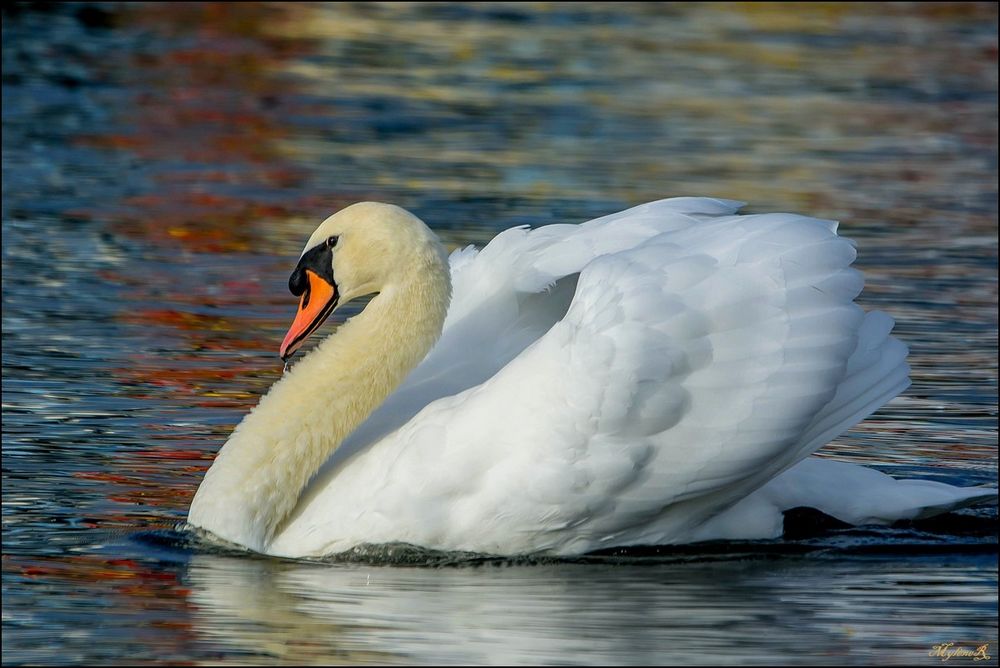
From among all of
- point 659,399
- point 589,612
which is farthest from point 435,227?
point 589,612

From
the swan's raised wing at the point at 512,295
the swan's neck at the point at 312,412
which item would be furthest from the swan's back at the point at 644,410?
the swan's raised wing at the point at 512,295

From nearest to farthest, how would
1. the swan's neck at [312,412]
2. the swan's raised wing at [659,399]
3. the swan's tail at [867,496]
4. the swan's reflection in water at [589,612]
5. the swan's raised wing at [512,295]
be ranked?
the swan's reflection in water at [589,612] < the swan's raised wing at [659,399] < the swan's neck at [312,412] < the swan's tail at [867,496] < the swan's raised wing at [512,295]

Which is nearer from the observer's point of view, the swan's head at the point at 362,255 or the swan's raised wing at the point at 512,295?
the swan's head at the point at 362,255

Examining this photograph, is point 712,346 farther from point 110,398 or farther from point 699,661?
point 110,398

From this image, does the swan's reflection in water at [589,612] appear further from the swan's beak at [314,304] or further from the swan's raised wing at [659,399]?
the swan's beak at [314,304]

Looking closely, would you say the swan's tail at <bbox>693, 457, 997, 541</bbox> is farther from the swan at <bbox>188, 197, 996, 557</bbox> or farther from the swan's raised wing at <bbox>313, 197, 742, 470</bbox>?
the swan's raised wing at <bbox>313, 197, 742, 470</bbox>

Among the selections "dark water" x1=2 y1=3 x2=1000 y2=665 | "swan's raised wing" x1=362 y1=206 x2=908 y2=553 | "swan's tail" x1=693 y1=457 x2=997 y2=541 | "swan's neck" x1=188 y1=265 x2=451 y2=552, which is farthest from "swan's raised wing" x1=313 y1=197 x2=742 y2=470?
"swan's tail" x1=693 y1=457 x2=997 y2=541

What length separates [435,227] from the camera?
43.0ft

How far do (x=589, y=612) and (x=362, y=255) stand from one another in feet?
5.57

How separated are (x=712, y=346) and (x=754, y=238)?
45 cm

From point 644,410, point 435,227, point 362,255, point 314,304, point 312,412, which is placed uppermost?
point 362,255

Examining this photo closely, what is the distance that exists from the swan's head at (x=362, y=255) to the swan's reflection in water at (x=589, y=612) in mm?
1005

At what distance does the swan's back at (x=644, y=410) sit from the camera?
269 inches

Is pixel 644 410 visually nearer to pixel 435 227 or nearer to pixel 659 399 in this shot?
pixel 659 399
